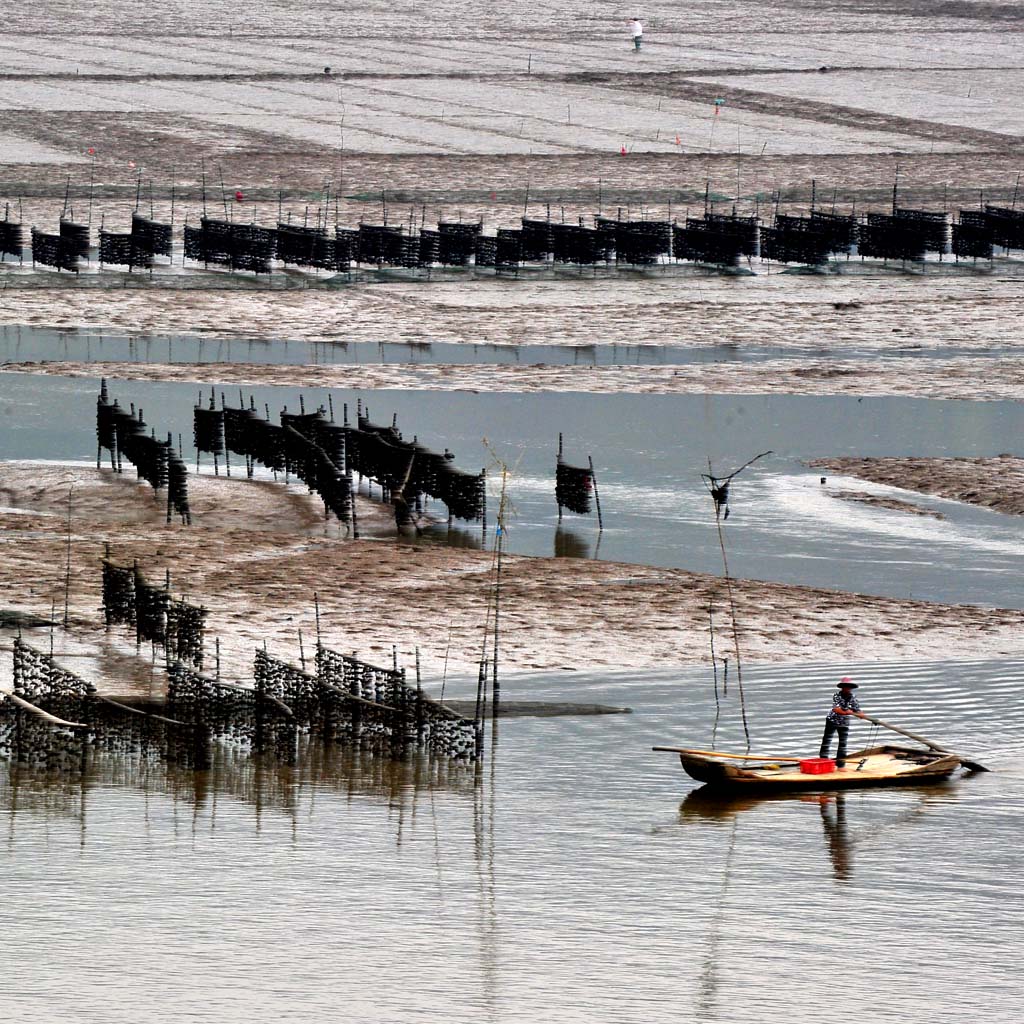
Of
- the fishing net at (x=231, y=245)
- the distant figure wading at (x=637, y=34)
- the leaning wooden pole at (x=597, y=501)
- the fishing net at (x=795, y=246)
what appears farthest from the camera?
the distant figure wading at (x=637, y=34)

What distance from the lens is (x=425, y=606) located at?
39375 millimetres

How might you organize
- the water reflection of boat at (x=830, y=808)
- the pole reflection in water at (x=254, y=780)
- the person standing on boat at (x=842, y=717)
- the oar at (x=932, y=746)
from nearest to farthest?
the water reflection of boat at (x=830, y=808), the pole reflection in water at (x=254, y=780), the person standing on boat at (x=842, y=717), the oar at (x=932, y=746)

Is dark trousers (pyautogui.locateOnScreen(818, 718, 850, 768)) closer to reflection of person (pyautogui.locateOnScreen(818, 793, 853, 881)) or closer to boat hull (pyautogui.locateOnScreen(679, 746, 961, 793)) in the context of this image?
boat hull (pyautogui.locateOnScreen(679, 746, 961, 793))

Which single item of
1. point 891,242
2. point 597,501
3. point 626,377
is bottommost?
point 597,501

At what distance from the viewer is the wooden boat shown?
98.6ft

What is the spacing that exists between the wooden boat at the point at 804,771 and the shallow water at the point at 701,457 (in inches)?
381

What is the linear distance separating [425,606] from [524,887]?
13.0 meters

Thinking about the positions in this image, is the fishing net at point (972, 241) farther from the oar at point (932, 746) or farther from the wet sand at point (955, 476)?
the oar at point (932, 746)

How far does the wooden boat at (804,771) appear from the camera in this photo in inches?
1183

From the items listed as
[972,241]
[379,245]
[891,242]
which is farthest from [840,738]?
[972,241]

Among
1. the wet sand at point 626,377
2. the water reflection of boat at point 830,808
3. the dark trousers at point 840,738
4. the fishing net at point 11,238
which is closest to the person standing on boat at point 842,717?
the dark trousers at point 840,738

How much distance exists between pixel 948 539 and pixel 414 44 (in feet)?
358

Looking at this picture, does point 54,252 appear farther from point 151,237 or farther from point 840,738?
point 840,738

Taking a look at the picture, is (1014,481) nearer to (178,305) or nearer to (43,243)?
(178,305)
